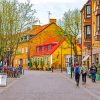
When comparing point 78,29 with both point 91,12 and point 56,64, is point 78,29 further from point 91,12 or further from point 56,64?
point 91,12

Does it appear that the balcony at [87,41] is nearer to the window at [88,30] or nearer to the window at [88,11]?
the window at [88,30]

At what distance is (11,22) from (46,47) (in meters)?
59.1

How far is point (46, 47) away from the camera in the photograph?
357 ft

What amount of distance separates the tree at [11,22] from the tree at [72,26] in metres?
34.3

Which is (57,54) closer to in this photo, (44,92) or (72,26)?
(72,26)

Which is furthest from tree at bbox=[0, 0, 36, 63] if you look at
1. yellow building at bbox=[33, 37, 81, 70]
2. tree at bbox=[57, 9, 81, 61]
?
yellow building at bbox=[33, 37, 81, 70]

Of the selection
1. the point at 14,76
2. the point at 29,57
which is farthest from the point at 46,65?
Result: the point at 14,76

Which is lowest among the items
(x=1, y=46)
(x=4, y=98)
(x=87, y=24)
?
(x=4, y=98)

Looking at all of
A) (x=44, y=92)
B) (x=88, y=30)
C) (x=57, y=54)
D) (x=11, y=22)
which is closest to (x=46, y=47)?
(x=57, y=54)

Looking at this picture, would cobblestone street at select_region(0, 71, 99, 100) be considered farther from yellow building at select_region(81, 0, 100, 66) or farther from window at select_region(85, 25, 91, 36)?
window at select_region(85, 25, 91, 36)

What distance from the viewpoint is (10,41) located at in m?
51.7

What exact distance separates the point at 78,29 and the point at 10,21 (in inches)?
1604

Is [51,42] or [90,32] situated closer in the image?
[90,32]

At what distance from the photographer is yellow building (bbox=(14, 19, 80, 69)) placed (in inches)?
3989
